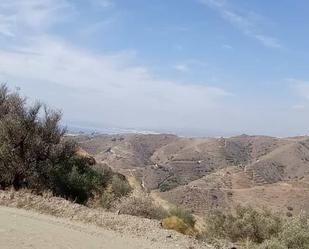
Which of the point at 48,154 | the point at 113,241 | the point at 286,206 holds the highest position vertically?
the point at 48,154

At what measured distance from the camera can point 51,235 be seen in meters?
12.9

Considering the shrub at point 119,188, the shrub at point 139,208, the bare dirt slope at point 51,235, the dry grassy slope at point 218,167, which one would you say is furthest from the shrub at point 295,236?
the dry grassy slope at point 218,167

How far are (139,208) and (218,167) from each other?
295 ft

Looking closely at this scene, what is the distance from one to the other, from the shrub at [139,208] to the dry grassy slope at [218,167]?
35.4 m

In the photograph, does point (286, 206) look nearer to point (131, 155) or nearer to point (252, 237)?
point (252, 237)

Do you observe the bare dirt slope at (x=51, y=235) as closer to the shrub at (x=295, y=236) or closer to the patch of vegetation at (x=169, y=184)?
the shrub at (x=295, y=236)

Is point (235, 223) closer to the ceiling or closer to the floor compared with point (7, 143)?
closer to the floor

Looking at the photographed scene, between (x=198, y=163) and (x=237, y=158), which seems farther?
(x=237, y=158)

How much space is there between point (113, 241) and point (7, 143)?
10.8m

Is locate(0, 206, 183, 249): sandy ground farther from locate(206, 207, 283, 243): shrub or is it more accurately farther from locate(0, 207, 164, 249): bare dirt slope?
locate(206, 207, 283, 243): shrub

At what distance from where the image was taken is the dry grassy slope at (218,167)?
228ft

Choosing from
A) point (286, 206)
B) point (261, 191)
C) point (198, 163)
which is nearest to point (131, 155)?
point (198, 163)

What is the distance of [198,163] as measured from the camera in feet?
371

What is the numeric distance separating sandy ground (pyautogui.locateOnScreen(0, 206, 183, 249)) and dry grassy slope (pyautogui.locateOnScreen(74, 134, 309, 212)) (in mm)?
43603
